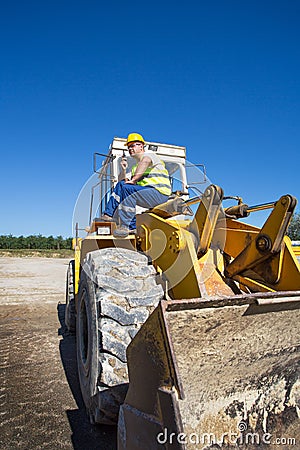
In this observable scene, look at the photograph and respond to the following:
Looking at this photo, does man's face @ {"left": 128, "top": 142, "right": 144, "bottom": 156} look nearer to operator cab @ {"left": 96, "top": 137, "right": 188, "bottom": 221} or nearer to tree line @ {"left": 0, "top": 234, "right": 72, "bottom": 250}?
operator cab @ {"left": 96, "top": 137, "right": 188, "bottom": 221}

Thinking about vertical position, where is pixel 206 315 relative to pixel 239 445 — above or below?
above

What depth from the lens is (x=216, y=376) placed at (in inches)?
81.5

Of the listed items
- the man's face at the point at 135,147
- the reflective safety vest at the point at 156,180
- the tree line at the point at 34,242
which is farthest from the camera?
the tree line at the point at 34,242

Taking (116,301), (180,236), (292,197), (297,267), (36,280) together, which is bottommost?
(36,280)

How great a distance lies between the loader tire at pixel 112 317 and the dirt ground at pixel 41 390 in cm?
19

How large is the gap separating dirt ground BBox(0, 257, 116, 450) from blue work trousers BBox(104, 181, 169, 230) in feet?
5.86

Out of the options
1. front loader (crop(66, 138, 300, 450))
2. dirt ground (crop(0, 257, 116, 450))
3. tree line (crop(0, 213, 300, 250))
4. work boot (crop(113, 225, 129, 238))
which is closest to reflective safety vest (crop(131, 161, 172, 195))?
work boot (crop(113, 225, 129, 238))

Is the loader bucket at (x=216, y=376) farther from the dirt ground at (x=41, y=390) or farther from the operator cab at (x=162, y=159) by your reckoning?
the operator cab at (x=162, y=159)

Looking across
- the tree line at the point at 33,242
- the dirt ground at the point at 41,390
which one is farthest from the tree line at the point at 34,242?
the dirt ground at the point at 41,390

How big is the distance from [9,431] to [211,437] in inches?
66.1

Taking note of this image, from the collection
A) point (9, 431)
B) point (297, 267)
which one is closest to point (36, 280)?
point (9, 431)

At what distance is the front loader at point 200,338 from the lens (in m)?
1.90

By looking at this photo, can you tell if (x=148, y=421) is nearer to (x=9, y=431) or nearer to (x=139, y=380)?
(x=139, y=380)

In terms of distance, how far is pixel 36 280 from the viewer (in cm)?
1388
